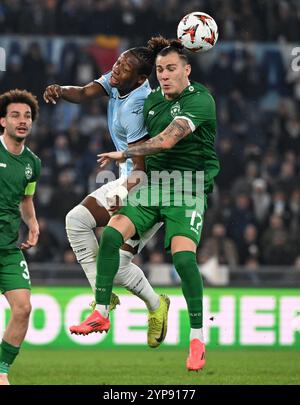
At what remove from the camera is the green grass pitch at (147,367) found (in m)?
10.9

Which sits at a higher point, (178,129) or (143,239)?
(178,129)

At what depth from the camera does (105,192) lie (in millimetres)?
10453

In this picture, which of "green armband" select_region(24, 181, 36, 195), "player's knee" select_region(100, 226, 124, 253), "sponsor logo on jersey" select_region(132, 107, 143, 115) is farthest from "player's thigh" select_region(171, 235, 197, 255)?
"green armband" select_region(24, 181, 36, 195)

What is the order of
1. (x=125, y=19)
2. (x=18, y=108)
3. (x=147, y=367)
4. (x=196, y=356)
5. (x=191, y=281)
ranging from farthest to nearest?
1. (x=125, y=19)
2. (x=147, y=367)
3. (x=18, y=108)
4. (x=191, y=281)
5. (x=196, y=356)

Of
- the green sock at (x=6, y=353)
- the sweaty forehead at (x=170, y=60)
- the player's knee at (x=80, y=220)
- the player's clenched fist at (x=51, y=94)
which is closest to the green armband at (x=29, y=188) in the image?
the player's knee at (x=80, y=220)

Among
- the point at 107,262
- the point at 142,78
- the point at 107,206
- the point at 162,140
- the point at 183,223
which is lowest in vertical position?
the point at 107,262

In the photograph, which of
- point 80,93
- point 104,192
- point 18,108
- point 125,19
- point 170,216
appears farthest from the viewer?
point 125,19

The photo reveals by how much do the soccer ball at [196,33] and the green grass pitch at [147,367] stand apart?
3.02 meters

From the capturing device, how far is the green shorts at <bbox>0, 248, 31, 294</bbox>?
9752 millimetres

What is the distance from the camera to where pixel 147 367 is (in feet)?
41.2

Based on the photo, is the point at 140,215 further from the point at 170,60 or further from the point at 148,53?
the point at 148,53

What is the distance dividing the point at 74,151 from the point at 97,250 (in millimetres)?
8553

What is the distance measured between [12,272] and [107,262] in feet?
2.64

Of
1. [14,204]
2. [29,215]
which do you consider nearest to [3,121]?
[14,204]
